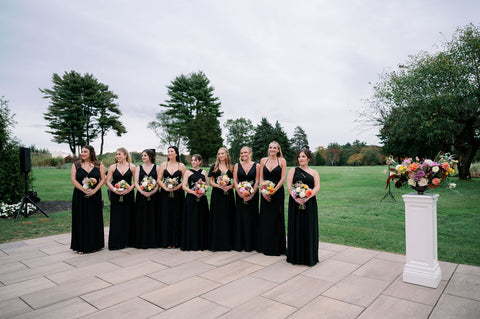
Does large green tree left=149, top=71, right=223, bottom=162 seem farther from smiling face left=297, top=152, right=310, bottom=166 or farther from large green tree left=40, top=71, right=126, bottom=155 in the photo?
smiling face left=297, top=152, right=310, bottom=166

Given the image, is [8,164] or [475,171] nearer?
[8,164]

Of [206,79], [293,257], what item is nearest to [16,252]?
[293,257]

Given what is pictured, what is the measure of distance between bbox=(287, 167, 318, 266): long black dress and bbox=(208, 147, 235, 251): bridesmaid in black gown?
146cm

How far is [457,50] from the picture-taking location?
55.8ft

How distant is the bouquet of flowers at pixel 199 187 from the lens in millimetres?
5906

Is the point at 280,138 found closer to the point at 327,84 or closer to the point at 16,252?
the point at 327,84

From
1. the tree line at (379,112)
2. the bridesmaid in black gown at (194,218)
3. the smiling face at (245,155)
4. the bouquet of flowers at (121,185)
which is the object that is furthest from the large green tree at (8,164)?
the tree line at (379,112)

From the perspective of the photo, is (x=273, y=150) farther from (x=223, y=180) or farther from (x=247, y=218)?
(x=247, y=218)

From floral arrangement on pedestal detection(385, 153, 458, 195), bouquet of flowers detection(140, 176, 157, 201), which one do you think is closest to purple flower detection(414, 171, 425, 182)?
floral arrangement on pedestal detection(385, 153, 458, 195)

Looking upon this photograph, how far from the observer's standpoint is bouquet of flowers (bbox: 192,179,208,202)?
19.4ft

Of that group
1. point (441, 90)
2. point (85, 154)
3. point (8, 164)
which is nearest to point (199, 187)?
point (85, 154)

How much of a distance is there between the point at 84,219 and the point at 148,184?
1485mm

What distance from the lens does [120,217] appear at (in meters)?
6.26

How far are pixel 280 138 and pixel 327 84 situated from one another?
148ft
